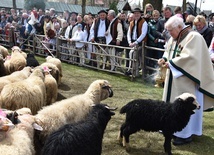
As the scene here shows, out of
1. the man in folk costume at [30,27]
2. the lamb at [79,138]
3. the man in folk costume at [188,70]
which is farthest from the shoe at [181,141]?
the man in folk costume at [30,27]

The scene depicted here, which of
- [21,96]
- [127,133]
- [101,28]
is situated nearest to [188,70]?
[127,133]

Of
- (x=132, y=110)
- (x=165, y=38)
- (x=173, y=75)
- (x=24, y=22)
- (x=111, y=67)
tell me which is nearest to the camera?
(x=132, y=110)

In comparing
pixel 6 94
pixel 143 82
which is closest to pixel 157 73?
pixel 143 82

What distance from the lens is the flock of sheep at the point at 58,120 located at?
3180 mm

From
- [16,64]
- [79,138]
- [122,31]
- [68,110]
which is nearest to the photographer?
[79,138]

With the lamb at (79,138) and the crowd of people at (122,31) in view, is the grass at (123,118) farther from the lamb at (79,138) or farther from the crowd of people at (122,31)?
the crowd of people at (122,31)

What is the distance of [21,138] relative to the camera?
325 centimetres

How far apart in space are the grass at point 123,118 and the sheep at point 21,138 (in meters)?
1.40

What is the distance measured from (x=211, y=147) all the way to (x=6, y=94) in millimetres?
3553

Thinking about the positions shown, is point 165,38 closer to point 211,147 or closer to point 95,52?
point 95,52

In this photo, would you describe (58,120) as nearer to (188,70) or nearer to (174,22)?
(188,70)

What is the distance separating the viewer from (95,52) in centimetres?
1084

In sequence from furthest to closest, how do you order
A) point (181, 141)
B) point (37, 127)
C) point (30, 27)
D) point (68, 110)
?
point (30, 27) → point (181, 141) → point (68, 110) → point (37, 127)

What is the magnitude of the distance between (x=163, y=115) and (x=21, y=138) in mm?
2184
